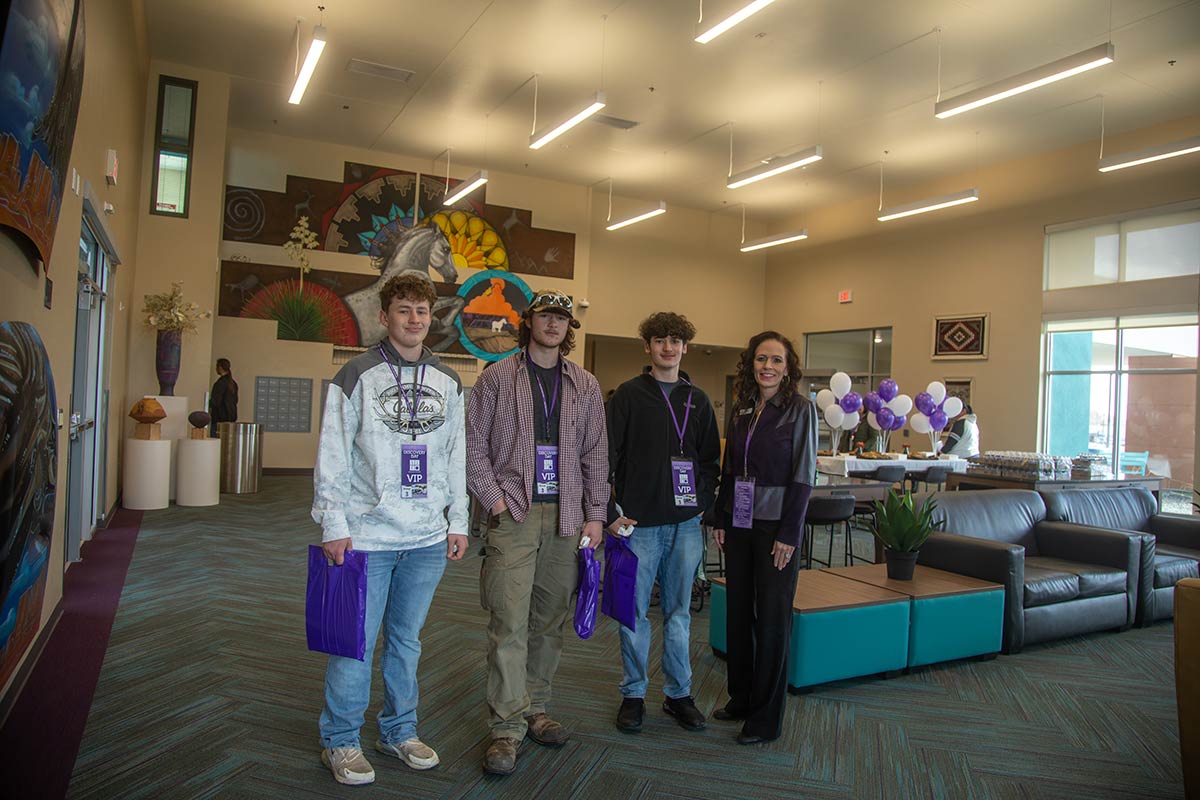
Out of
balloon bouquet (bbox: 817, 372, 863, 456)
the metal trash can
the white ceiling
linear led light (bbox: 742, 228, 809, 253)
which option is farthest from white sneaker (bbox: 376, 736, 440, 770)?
linear led light (bbox: 742, 228, 809, 253)

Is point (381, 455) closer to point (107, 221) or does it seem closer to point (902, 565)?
point (902, 565)

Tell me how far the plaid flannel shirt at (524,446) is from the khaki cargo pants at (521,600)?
58mm

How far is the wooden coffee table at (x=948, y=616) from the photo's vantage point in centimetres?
345

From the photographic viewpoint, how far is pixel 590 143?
401 inches

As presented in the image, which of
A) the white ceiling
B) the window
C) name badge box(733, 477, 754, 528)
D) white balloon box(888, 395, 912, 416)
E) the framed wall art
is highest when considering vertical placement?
the white ceiling

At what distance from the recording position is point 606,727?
2.67 metres

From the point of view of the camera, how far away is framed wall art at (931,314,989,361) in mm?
10461

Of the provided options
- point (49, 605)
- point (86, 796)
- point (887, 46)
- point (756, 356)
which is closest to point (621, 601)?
point (756, 356)

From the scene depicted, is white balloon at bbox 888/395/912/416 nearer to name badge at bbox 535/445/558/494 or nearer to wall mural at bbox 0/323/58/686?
name badge at bbox 535/445/558/494

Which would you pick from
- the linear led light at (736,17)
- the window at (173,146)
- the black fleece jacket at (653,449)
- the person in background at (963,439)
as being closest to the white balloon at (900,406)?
the person in background at (963,439)

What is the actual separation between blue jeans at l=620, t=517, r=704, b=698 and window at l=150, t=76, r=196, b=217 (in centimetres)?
762

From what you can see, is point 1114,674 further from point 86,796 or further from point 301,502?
point 301,502

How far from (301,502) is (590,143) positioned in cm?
607

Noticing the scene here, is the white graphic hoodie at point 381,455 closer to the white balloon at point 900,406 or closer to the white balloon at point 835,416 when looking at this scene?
the white balloon at point 835,416
